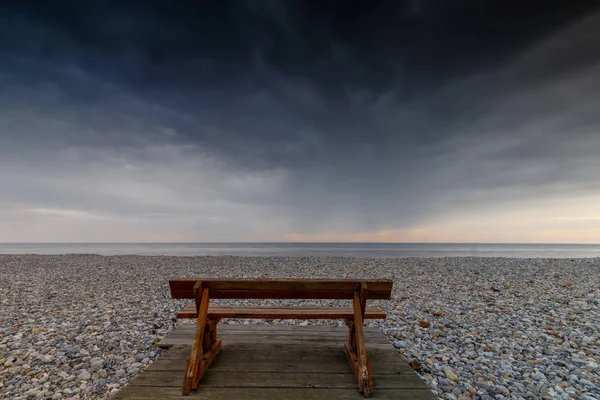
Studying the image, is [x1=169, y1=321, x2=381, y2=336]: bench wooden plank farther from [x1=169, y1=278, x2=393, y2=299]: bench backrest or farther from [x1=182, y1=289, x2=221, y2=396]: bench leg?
[x1=169, y1=278, x2=393, y2=299]: bench backrest

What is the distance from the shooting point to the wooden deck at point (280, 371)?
3789 mm

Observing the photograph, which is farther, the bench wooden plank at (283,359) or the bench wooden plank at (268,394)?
→ the bench wooden plank at (283,359)

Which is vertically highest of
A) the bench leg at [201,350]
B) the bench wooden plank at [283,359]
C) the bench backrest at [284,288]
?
the bench backrest at [284,288]

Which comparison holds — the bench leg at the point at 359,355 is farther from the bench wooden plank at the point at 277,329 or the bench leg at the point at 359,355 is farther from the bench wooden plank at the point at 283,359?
the bench wooden plank at the point at 277,329

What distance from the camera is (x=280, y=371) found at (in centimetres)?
432

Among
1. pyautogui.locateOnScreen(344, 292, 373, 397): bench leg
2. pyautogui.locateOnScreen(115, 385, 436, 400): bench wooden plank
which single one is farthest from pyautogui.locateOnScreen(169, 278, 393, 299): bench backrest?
pyautogui.locateOnScreen(115, 385, 436, 400): bench wooden plank

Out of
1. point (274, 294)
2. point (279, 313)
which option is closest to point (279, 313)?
point (279, 313)

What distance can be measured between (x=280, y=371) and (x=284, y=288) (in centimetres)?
116

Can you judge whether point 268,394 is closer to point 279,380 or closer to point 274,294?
point 279,380

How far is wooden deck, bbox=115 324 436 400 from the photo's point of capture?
3.79m

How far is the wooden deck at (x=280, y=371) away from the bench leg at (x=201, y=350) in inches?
4.1

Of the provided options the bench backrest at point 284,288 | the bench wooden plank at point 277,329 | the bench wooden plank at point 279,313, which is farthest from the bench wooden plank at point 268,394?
the bench wooden plank at point 277,329

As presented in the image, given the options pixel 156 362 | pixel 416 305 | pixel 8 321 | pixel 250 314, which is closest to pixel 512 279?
pixel 416 305

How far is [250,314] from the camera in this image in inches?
183
